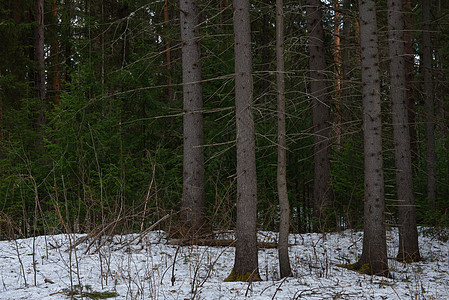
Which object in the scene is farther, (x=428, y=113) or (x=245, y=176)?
(x=428, y=113)

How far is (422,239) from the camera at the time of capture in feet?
34.6

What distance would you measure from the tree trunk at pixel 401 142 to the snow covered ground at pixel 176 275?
0.62m

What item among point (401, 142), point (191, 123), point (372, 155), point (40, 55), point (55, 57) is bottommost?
point (372, 155)

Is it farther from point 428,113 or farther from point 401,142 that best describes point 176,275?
point 428,113

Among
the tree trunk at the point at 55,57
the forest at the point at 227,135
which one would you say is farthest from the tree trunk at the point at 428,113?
the tree trunk at the point at 55,57

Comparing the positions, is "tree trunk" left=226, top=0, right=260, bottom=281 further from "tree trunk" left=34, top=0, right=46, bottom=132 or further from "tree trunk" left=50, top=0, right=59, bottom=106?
"tree trunk" left=50, top=0, right=59, bottom=106

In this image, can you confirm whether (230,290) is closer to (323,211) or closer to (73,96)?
(323,211)

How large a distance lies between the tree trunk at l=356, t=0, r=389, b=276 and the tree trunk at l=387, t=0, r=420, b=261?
1388 mm

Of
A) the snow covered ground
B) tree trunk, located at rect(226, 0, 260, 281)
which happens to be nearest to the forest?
tree trunk, located at rect(226, 0, 260, 281)

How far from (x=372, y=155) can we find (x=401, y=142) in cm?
173

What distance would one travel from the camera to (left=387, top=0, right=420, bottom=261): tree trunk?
841cm

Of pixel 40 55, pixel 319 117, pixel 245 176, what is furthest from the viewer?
pixel 40 55

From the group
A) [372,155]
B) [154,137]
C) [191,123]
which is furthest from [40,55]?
[372,155]

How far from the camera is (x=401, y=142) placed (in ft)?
27.8
